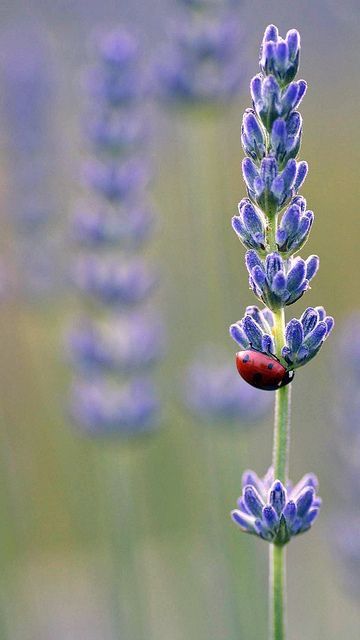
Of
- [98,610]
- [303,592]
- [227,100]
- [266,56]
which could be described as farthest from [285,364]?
[303,592]

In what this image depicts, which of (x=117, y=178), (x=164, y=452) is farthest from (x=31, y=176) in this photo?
(x=164, y=452)

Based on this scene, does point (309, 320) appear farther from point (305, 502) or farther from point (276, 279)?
point (305, 502)

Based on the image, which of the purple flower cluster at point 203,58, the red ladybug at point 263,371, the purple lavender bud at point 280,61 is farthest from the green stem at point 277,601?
the purple flower cluster at point 203,58

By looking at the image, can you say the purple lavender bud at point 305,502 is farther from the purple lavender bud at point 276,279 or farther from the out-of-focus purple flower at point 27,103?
the out-of-focus purple flower at point 27,103

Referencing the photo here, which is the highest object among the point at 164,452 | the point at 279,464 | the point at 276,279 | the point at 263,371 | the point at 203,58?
the point at 203,58

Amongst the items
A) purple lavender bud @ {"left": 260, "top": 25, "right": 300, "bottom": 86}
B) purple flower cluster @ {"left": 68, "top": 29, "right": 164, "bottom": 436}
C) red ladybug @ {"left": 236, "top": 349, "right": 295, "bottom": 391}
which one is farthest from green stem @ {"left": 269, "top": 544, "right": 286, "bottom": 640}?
purple flower cluster @ {"left": 68, "top": 29, "right": 164, "bottom": 436}

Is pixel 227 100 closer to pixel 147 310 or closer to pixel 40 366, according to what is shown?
pixel 147 310
